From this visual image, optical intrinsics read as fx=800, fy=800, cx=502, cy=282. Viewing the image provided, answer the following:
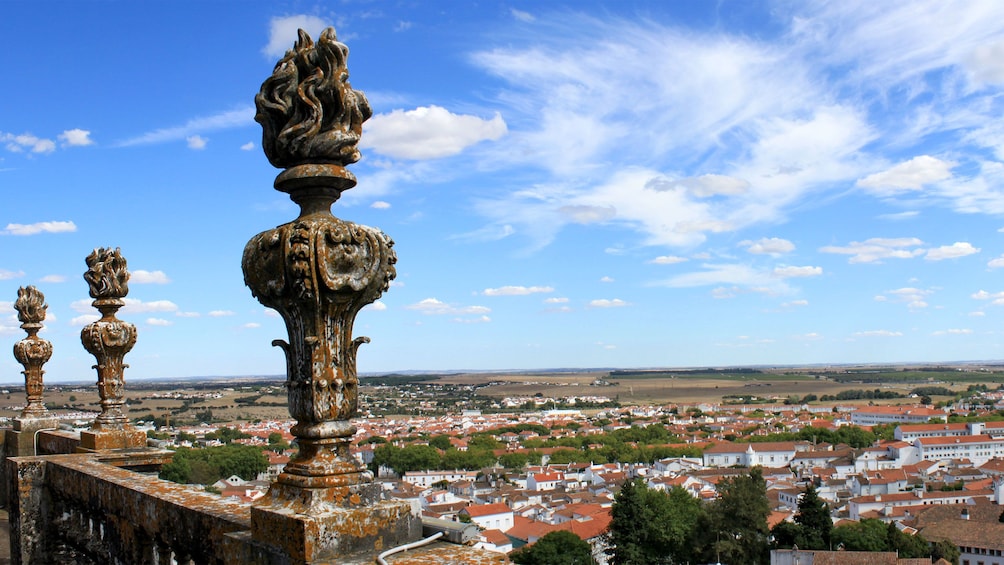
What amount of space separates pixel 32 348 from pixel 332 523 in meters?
8.88

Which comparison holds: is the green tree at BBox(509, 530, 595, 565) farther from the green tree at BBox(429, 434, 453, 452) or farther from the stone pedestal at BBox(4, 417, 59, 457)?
the green tree at BBox(429, 434, 453, 452)

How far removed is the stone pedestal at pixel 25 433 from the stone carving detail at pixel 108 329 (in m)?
→ 2.76

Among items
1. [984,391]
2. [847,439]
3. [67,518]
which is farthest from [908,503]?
[984,391]

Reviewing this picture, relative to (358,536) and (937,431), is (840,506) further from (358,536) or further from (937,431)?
(358,536)

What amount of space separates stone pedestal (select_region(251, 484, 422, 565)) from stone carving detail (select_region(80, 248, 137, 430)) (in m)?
4.86

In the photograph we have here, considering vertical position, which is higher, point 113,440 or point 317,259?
point 317,259

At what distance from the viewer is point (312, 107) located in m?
3.24

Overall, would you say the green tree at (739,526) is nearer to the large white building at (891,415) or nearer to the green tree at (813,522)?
the green tree at (813,522)

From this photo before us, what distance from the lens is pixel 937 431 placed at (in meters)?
109

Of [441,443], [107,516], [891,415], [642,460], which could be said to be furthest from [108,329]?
[891,415]

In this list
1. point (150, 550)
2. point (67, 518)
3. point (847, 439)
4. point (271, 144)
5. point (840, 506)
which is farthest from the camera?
point (847, 439)

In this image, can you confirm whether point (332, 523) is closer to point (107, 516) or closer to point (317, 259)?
point (317, 259)

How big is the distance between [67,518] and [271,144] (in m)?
4.79

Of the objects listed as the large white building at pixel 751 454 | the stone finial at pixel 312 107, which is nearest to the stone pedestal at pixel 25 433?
the stone finial at pixel 312 107
